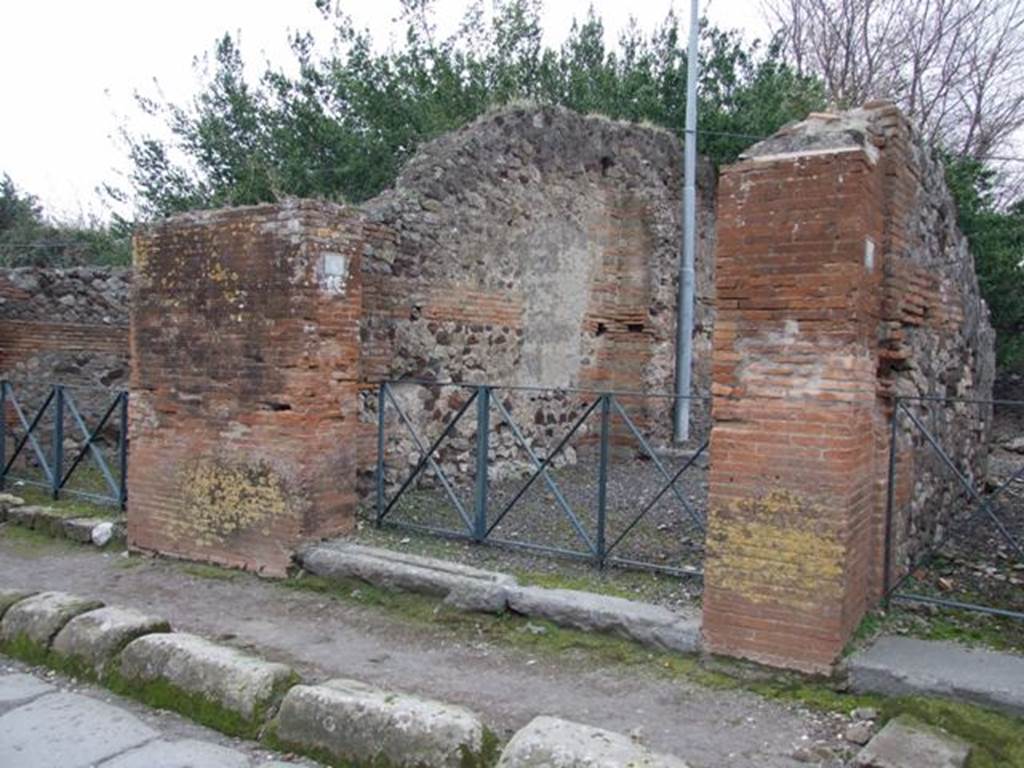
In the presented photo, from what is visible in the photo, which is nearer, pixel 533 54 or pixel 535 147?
→ pixel 535 147

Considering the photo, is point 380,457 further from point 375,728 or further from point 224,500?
point 375,728

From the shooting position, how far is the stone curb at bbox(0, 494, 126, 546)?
691cm

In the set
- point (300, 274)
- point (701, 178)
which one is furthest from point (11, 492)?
point (701, 178)

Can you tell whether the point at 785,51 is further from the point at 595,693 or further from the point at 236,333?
the point at 595,693

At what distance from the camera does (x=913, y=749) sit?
3.32 m

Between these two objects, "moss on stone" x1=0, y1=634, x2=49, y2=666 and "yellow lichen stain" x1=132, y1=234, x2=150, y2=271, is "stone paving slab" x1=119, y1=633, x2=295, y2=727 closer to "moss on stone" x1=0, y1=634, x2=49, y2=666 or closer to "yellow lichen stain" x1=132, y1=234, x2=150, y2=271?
"moss on stone" x1=0, y1=634, x2=49, y2=666

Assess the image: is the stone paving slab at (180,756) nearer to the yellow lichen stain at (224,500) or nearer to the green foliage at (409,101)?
the yellow lichen stain at (224,500)

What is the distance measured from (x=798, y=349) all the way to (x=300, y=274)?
3.31m

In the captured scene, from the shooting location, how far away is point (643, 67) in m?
14.0

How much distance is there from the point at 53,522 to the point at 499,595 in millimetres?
4323

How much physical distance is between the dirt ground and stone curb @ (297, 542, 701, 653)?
0.70 feet

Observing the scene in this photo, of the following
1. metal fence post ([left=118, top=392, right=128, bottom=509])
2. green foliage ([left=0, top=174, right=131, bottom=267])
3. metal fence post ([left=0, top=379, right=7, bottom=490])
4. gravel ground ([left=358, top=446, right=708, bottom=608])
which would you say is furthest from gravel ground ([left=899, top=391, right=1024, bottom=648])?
green foliage ([left=0, top=174, right=131, bottom=267])

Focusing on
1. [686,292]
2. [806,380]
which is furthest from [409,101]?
[806,380]

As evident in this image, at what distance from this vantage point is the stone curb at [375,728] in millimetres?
3320
